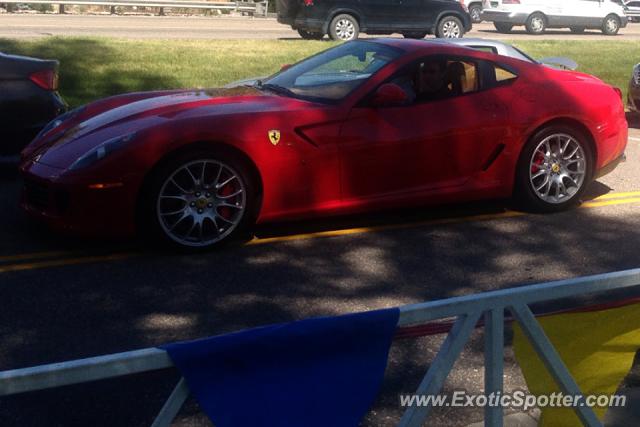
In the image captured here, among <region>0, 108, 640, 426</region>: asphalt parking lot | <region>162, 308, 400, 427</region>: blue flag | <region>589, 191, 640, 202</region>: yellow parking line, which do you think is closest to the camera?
<region>162, 308, 400, 427</region>: blue flag

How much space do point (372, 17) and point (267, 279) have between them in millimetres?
18050

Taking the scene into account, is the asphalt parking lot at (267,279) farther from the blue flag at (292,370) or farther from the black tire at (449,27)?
the black tire at (449,27)

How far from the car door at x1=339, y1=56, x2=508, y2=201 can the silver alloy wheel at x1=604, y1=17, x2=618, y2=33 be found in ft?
86.2

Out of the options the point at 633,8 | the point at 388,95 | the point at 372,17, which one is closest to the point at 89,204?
the point at 388,95

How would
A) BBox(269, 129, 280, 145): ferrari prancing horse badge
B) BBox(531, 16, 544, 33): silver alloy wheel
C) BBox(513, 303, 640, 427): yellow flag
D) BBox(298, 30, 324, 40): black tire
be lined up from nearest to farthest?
BBox(513, 303, 640, 427): yellow flag
BBox(269, 129, 280, 145): ferrari prancing horse badge
BBox(298, 30, 324, 40): black tire
BBox(531, 16, 544, 33): silver alloy wheel

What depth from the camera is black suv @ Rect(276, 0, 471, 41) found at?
75.8 feet

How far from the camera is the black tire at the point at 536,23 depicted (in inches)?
1234

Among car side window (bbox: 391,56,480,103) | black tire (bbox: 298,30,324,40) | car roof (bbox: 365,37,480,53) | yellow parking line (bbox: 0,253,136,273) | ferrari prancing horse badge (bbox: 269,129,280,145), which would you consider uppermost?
car roof (bbox: 365,37,480,53)

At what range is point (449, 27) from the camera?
80.5 feet

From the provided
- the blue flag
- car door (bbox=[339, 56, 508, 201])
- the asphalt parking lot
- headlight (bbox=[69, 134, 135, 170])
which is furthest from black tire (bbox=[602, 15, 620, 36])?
the blue flag

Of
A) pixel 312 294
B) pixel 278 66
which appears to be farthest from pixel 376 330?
pixel 278 66

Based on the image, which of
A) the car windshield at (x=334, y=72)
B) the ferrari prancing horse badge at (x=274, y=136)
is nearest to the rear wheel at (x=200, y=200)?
the ferrari prancing horse badge at (x=274, y=136)

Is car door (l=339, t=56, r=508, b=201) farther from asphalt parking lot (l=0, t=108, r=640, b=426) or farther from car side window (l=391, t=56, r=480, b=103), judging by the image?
asphalt parking lot (l=0, t=108, r=640, b=426)

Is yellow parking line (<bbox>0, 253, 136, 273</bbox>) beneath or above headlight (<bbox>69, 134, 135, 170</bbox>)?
beneath
